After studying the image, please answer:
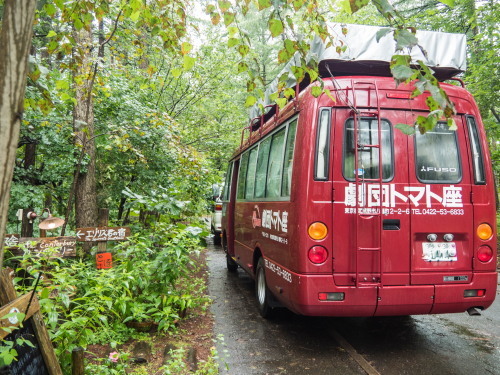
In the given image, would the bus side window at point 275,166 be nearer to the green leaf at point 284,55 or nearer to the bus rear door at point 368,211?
the bus rear door at point 368,211

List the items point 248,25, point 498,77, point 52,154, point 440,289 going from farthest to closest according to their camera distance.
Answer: point 248,25 < point 498,77 < point 52,154 < point 440,289

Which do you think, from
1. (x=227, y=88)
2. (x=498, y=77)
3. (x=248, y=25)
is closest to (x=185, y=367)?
(x=227, y=88)

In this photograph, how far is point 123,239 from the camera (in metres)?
6.08

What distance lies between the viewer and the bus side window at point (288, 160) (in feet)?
15.1

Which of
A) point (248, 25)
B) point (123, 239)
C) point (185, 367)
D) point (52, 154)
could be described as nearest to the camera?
point (185, 367)

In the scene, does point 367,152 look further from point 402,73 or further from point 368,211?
point 402,73

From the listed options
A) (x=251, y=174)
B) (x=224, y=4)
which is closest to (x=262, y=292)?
(x=251, y=174)

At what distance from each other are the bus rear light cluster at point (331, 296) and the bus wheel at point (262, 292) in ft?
5.23

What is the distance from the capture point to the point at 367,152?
4.27 meters

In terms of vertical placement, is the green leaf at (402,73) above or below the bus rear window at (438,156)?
Answer: above

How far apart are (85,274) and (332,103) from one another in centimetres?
361

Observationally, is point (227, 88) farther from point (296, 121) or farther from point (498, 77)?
point (296, 121)

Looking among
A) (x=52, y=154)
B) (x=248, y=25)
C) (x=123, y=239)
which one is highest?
(x=248, y=25)

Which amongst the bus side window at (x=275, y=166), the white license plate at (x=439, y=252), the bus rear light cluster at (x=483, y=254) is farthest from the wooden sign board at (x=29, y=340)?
the bus rear light cluster at (x=483, y=254)
